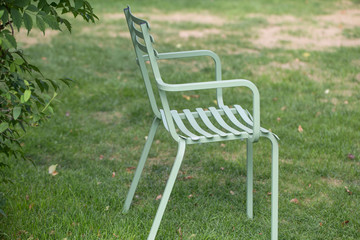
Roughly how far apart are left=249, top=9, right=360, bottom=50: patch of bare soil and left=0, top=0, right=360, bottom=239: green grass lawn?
4 centimetres

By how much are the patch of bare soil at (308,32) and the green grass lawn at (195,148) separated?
4cm

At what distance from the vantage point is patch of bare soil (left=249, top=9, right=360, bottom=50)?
22.5ft

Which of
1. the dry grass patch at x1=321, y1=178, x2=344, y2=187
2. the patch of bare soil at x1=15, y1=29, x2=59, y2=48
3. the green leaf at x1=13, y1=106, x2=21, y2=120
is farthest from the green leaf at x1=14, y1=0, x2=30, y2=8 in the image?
the patch of bare soil at x1=15, y1=29, x2=59, y2=48

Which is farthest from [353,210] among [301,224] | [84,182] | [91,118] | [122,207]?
[91,118]

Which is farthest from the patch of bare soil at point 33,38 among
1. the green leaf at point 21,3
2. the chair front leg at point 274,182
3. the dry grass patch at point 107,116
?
the chair front leg at point 274,182

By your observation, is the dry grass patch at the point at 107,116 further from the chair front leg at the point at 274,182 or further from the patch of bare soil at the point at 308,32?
the patch of bare soil at the point at 308,32

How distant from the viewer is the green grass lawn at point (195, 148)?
2742mm

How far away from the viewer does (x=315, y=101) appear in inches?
188

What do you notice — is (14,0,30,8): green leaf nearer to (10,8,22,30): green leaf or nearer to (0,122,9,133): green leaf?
(10,8,22,30): green leaf

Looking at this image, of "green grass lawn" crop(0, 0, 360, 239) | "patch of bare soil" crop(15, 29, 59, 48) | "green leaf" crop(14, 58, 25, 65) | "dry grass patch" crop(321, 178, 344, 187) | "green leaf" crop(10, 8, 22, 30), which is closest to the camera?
"green leaf" crop(10, 8, 22, 30)

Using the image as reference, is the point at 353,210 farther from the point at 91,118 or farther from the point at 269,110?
the point at 91,118

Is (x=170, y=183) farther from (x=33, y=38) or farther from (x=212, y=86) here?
(x=33, y=38)

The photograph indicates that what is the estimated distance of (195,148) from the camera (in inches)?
153

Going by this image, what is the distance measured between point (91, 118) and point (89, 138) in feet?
1.53
